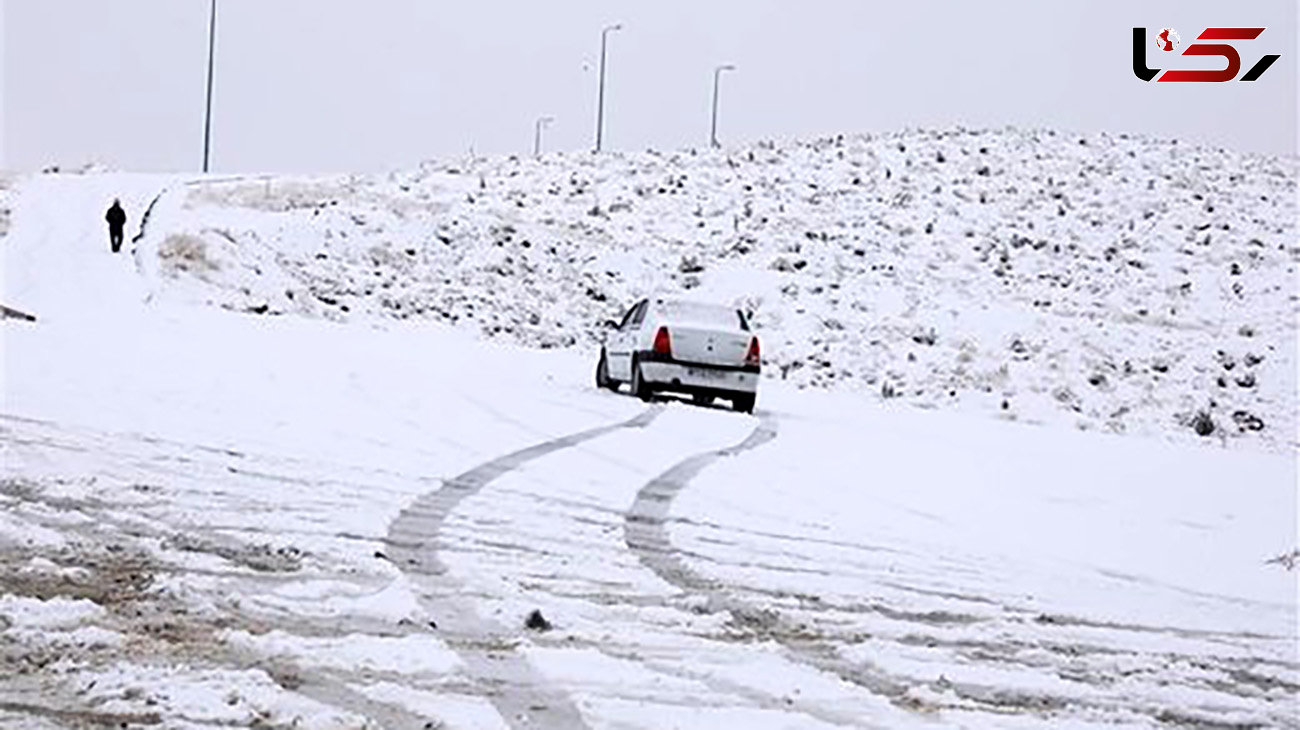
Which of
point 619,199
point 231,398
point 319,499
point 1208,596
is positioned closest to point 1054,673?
point 1208,596

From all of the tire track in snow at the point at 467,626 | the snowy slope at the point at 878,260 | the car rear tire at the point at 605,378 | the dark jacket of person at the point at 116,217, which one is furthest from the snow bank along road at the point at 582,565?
the dark jacket of person at the point at 116,217

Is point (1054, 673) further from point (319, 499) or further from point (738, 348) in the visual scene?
point (738, 348)

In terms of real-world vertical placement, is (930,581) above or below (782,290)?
below

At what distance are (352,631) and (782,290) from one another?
1406 inches

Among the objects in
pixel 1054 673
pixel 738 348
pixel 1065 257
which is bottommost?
pixel 1054 673

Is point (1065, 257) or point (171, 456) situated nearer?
point (171, 456)

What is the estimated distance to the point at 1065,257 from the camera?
47.9 metres

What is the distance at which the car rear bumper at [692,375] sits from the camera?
21062 millimetres

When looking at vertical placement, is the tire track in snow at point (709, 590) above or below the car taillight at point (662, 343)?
below

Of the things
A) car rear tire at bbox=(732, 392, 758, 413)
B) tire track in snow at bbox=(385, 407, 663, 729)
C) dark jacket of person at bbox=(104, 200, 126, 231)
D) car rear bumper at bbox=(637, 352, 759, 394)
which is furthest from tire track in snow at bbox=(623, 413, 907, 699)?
dark jacket of person at bbox=(104, 200, 126, 231)

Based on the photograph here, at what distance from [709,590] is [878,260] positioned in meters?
39.0

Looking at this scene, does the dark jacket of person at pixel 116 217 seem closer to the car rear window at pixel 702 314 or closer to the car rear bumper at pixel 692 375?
the car rear window at pixel 702 314

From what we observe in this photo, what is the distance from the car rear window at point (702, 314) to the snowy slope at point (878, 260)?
9401 mm

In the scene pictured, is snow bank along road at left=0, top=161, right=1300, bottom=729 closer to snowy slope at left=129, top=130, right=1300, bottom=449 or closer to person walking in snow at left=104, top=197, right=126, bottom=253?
snowy slope at left=129, top=130, right=1300, bottom=449
